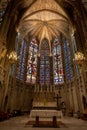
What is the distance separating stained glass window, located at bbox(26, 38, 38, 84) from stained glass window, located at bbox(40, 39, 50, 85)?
1313 millimetres

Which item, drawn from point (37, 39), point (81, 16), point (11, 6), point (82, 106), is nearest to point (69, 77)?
point (82, 106)

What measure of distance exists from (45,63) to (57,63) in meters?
2.50

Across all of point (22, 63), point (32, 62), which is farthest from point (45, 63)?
point (22, 63)

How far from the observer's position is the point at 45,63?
76.0 feet

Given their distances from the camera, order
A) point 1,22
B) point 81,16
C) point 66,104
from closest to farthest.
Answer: point 1,22 → point 81,16 → point 66,104

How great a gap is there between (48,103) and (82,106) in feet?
13.9

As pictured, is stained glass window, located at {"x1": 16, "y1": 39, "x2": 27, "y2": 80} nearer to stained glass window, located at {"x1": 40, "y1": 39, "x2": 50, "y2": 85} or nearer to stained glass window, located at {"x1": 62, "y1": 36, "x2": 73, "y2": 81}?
stained glass window, located at {"x1": 40, "y1": 39, "x2": 50, "y2": 85}

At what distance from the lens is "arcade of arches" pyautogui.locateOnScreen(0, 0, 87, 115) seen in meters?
14.1

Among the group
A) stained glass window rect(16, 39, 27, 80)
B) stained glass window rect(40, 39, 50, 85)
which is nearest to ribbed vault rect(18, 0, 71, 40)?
stained glass window rect(40, 39, 50, 85)

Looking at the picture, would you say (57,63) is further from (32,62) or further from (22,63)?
(22,63)

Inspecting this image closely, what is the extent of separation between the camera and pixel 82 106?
14.5 metres

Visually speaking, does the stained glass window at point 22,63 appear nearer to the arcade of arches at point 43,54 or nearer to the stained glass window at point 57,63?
the arcade of arches at point 43,54

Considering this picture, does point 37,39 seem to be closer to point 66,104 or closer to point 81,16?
point 81,16

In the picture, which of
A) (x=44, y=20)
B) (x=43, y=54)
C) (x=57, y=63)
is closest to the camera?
(x=44, y=20)
